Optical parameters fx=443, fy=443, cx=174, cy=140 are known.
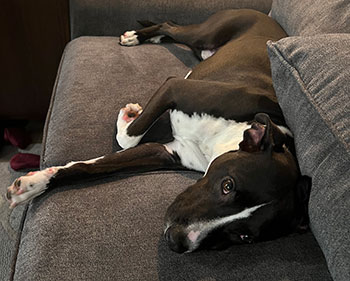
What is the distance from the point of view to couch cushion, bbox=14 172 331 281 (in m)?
1.12

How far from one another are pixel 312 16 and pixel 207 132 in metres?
0.69

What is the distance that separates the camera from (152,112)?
164 centimetres

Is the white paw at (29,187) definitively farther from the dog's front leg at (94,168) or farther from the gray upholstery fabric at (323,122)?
the gray upholstery fabric at (323,122)

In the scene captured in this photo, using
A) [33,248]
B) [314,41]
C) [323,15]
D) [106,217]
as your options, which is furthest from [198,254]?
[323,15]

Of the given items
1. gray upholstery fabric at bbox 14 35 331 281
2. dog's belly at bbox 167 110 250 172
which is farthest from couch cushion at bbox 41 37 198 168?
dog's belly at bbox 167 110 250 172

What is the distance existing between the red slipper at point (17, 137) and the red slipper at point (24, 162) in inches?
6.0

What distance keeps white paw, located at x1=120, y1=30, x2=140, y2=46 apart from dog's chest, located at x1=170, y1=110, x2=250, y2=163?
0.71 meters

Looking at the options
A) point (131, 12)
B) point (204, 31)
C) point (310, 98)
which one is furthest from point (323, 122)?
point (131, 12)

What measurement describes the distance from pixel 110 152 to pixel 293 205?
2.24ft

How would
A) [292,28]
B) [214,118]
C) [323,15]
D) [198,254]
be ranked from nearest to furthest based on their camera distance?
1. [198,254]
2. [214,118]
3. [323,15]
4. [292,28]

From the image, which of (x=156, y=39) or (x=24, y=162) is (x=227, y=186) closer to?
(x=156, y=39)

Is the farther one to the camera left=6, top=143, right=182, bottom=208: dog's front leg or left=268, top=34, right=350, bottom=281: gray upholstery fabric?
left=6, top=143, right=182, bottom=208: dog's front leg

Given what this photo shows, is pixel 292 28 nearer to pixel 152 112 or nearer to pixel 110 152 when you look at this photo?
pixel 152 112

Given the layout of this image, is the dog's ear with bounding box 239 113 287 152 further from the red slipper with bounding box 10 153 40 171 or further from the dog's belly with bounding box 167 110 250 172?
the red slipper with bounding box 10 153 40 171
